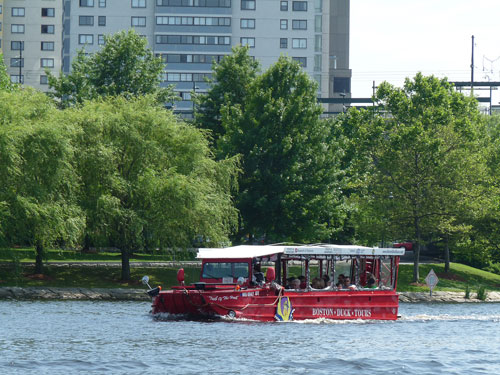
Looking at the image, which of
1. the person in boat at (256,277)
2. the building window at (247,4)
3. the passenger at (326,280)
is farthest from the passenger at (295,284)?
the building window at (247,4)

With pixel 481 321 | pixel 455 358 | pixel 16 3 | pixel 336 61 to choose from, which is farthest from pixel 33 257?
pixel 336 61

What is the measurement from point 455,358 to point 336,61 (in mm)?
148525

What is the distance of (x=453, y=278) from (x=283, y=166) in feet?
58.8

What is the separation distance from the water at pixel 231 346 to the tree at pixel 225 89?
129ft

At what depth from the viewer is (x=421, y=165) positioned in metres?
75.0

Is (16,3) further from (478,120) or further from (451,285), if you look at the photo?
(451,285)

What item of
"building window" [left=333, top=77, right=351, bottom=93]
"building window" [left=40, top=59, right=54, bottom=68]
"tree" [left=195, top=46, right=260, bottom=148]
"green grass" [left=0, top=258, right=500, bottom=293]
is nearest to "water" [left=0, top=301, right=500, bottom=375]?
"green grass" [left=0, top=258, right=500, bottom=293]

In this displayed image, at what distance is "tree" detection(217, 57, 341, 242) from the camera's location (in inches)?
2744

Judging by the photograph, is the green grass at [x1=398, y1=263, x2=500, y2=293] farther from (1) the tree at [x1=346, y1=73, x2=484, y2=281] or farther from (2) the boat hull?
(2) the boat hull


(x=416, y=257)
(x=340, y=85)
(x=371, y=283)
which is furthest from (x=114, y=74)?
(x=340, y=85)

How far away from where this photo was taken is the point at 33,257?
6462cm

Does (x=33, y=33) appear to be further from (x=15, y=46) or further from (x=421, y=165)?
(x=421, y=165)

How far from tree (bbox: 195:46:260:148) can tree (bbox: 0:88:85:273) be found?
90.5 ft

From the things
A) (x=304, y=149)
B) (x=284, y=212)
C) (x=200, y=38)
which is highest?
(x=200, y=38)
